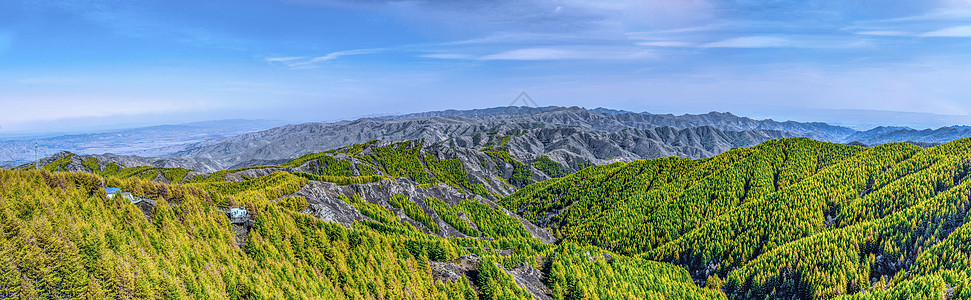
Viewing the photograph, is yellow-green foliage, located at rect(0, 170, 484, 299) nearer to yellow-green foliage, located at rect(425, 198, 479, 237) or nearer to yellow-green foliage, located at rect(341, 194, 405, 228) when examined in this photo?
yellow-green foliage, located at rect(341, 194, 405, 228)

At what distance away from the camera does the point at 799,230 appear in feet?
490

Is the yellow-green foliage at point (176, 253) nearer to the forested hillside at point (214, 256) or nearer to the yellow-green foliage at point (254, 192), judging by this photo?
the forested hillside at point (214, 256)

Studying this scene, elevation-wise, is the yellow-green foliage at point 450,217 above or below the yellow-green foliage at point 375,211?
below

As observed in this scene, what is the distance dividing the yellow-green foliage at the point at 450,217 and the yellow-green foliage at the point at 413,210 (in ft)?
34.5

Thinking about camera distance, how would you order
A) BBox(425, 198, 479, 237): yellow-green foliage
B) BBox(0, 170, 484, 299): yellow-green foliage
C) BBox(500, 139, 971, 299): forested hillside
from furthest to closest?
BBox(425, 198, 479, 237): yellow-green foliage, BBox(500, 139, 971, 299): forested hillside, BBox(0, 170, 484, 299): yellow-green foliage

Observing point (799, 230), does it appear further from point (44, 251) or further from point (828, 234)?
point (44, 251)

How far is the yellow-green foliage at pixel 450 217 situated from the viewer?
133 metres

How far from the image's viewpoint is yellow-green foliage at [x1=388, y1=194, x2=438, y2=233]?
392 ft

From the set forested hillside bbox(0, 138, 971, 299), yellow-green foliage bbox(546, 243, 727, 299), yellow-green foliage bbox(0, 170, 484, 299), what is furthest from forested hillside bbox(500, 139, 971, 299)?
yellow-green foliage bbox(0, 170, 484, 299)

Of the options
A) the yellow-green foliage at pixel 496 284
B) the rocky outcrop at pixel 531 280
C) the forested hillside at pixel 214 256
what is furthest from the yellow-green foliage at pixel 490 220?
the yellow-green foliage at pixel 496 284

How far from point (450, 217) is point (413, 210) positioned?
52.1 ft

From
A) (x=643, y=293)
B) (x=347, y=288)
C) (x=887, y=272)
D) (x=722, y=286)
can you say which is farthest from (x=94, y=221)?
(x=887, y=272)

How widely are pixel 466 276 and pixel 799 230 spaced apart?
144 m

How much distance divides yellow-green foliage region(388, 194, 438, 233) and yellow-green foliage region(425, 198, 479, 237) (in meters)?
10.5
